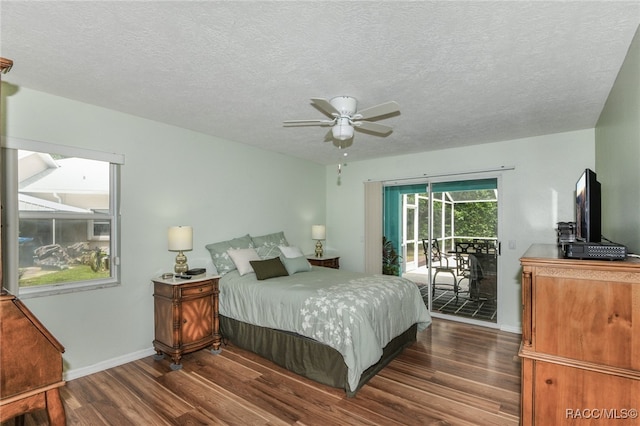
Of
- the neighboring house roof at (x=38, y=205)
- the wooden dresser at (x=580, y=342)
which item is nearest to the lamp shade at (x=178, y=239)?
the neighboring house roof at (x=38, y=205)

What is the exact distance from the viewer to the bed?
2762 mm

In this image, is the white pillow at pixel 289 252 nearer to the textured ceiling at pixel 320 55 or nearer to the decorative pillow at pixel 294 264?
the decorative pillow at pixel 294 264

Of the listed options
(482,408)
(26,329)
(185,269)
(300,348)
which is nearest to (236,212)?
(185,269)

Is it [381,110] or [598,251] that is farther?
[381,110]

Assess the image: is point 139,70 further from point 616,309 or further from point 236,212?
point 616,309

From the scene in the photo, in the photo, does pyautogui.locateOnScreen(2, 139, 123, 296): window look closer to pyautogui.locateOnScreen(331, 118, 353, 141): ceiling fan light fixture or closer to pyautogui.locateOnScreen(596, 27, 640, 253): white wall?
pyautogui.locateOnScreen(331, 118, 353, 141): ceiling fan light fixture

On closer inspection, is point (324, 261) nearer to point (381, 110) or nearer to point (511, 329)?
point (511, 329)

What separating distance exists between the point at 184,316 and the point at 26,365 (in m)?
1.99

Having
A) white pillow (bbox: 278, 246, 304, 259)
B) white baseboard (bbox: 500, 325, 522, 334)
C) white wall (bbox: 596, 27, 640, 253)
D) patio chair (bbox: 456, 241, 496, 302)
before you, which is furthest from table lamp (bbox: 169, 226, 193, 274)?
white baseboard (bbox: 500, 325, 522, 334)

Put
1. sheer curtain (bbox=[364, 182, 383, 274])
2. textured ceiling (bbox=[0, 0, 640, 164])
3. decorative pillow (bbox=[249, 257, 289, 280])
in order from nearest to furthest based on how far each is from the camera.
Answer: textured ceiling (bbox=[0, 0, 640, 164]), decorative pillow (bbox=[249, 257, 289, 280]), sheer curtain (bbox=[364, 182, 383, 274])

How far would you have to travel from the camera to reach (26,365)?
4.41 ft

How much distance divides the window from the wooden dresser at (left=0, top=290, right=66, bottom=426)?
1.84m

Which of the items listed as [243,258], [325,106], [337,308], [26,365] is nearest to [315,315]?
[337,308]

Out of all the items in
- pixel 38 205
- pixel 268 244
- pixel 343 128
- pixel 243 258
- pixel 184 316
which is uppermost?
pixel 343 128
